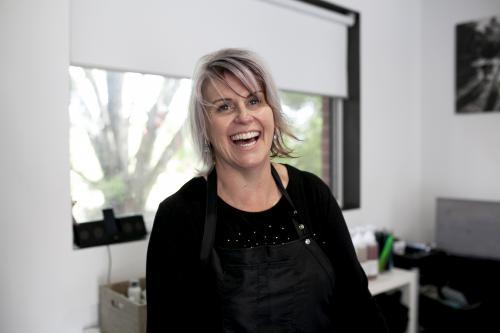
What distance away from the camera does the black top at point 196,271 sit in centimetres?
127

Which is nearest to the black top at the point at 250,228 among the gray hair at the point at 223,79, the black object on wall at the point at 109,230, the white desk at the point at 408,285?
the gray hair at the point at 223,79

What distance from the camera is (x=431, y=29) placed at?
3.19 metres

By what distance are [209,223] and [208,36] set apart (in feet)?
3.84

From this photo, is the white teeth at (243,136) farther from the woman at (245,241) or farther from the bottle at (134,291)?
the bottle at (134,291)

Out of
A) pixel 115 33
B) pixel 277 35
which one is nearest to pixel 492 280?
pixel 277 35

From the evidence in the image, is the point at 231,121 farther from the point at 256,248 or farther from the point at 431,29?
the point at 431,29

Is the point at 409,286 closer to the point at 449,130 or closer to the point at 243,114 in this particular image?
the point at 449,130

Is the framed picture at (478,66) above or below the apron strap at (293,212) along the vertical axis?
above

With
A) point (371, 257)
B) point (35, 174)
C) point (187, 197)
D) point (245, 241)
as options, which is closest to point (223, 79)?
point (187, 197)

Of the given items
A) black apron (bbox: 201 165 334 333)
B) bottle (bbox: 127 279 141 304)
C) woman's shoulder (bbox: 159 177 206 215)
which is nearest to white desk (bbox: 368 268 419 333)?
black apron (bbox: 201 165 334 333)

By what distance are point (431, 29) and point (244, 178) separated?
246 cm

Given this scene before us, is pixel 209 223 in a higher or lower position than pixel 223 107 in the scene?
lower

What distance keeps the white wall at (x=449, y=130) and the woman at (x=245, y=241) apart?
77.5 inches

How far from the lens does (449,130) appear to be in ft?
10.2
